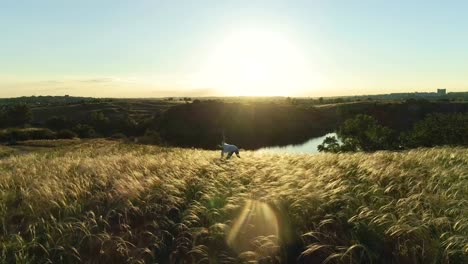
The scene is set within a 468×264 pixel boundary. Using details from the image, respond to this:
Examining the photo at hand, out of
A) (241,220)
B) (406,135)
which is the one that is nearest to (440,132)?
(406,135)

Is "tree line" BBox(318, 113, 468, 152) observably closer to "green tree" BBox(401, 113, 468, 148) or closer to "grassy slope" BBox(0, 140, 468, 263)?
"green tree" BBox(401, 113, 468, 148)

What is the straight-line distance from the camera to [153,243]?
7340 mm

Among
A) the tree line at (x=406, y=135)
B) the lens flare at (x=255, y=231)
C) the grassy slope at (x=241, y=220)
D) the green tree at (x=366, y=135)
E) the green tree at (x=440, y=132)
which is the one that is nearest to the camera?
the grassy slope at (x=241, y=220)

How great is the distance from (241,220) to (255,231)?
44 cm

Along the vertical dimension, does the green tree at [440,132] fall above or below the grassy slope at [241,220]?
below

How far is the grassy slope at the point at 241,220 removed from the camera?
664 centimetres

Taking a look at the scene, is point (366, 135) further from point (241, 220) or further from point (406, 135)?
point (241, 220)

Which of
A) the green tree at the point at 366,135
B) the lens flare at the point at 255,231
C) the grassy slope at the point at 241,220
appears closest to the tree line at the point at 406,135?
the green tree at the point at 366,135

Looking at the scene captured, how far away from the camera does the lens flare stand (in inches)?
272

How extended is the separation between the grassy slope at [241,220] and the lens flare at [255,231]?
0.02 m

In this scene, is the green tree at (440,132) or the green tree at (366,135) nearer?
the green tree at (440,132)

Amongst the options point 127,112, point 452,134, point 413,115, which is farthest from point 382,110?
point 452,134

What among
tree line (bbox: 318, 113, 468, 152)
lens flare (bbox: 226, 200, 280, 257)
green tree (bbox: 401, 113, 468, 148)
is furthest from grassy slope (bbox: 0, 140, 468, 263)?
green tree (bbox: 401, 113, 468, 148)

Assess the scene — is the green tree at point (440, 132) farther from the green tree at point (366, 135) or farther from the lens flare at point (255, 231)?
the lens flare at point (255, 231)
